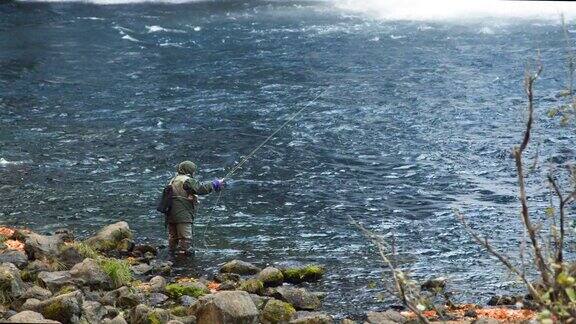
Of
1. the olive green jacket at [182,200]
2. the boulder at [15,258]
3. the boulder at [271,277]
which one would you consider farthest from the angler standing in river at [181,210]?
the boulder at [15,258]

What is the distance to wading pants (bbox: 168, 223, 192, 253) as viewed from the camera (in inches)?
410

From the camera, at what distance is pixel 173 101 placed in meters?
18.2

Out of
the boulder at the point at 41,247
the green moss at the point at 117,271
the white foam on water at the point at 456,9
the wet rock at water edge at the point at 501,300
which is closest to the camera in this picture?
the wet rock at water edge at the point at 501,300

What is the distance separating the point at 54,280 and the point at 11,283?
594mm

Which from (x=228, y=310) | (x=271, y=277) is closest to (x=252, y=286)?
(x=271, y=277)

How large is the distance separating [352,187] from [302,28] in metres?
14.6

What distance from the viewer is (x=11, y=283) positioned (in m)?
7.52

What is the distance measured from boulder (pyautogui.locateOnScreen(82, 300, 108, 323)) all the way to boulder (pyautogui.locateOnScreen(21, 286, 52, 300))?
0.36 meters

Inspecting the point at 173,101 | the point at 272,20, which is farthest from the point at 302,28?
the point at 173,101

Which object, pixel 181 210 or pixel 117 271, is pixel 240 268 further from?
pixel 117 271

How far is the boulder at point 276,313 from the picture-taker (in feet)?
25.2

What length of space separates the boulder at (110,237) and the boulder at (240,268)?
1.57 metres

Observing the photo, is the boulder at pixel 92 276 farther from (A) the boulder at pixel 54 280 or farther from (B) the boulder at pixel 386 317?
(B) the boulder at pixel 386 317

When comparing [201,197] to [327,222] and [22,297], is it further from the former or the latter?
[22,297]
